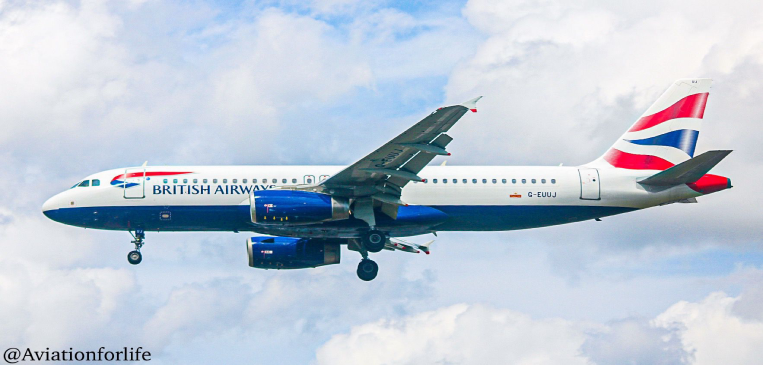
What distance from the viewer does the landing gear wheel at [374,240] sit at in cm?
4278

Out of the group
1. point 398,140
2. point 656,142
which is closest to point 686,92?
point 656,142

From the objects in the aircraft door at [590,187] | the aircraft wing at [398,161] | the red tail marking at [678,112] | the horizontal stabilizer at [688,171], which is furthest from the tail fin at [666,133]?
the aircraft wing at [398,161]

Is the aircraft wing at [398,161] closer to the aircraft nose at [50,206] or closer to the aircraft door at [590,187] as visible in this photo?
the aircraft door at [590,187]

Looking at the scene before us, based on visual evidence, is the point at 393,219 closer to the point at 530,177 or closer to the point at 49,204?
the point at 530,177

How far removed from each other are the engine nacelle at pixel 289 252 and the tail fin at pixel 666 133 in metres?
13.0

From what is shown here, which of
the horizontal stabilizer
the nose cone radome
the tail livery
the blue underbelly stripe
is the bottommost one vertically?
the blue underbelly stripe

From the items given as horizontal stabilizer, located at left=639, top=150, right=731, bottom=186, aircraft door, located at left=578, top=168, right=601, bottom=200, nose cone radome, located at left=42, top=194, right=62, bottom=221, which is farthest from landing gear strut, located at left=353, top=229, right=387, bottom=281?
nose cone radome, located at left=42, top=194, right=62, bottom=221

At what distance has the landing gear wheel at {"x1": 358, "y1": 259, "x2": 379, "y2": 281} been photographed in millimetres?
45812

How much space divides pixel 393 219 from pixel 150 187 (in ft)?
34.0

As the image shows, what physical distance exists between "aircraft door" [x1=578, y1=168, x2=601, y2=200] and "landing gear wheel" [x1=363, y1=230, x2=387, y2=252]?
905cm

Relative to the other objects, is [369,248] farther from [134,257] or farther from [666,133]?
[666,133]

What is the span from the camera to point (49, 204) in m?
44.4

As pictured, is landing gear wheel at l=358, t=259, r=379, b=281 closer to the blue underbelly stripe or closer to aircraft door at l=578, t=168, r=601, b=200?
the blue underbelly stripe

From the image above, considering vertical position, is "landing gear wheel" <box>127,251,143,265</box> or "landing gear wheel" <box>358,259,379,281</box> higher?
"landing gear wheel" <box>127,251,143,265</box>
